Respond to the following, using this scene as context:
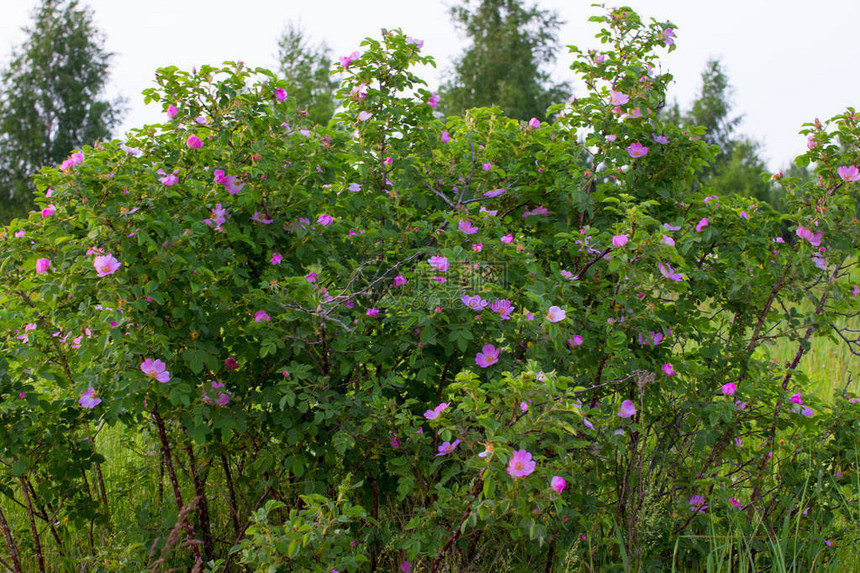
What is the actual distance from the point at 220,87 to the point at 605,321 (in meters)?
1.36

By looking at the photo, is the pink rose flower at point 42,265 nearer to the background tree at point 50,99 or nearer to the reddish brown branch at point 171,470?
the reddish brown branch at point 171,470

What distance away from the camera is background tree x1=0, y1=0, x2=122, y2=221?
21578 mm

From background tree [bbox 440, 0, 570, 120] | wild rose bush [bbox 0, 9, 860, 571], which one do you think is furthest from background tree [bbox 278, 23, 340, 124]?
wild rose bush [bbox 0, 9, 860, 571]

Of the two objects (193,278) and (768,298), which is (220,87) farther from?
(768,298)

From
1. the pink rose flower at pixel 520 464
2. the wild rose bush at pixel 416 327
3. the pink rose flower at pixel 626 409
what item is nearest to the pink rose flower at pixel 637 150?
the wild rose bush at pixel 416 327

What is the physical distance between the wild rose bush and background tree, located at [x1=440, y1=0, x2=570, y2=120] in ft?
63.4

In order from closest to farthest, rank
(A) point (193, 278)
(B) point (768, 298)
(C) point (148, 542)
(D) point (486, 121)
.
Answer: (A) point (193, 278), (C) point (148, 542), (B) point (768, 298), (D) point (486, 121)

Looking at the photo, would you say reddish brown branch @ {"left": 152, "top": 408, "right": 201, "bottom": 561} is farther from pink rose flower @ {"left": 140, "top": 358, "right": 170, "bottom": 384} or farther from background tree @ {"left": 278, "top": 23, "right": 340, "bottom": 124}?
background tree @ {"left": 278, "top": 23, "right": 340, "bottom": 124}

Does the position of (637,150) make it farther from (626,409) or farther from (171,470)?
(171,470)

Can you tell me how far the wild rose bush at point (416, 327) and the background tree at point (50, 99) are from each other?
2159 cm

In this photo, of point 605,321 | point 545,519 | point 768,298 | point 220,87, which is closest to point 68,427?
point 220,87

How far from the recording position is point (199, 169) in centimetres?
214

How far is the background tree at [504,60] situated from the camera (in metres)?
22.0

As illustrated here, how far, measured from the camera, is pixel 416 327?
204cm
